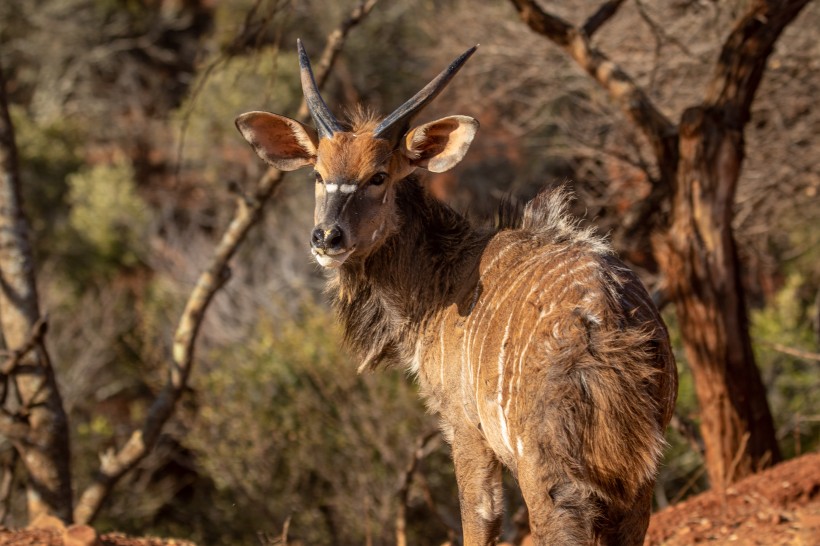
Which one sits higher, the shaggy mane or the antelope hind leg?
the shaggy mane

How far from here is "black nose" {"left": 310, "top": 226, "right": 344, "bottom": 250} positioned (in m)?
4.13

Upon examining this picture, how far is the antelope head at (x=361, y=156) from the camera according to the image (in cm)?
→ 428

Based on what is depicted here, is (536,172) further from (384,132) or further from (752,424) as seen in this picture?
(384,132)

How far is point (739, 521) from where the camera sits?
17.2ft

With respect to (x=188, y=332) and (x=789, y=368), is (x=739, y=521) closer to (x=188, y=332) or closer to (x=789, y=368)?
(x=188, y=332)

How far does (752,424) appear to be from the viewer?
6.26 meters

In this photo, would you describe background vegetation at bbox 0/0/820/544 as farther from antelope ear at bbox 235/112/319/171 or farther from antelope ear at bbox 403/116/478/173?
antelope ear at bbox 235/112/319/171

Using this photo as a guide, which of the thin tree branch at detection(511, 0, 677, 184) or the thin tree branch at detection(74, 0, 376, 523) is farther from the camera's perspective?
the thin tree branch at detection(74, 0, 376, 523)

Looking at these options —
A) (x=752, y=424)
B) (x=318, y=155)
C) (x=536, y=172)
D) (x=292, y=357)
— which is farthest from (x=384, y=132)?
(x=536, y=172)

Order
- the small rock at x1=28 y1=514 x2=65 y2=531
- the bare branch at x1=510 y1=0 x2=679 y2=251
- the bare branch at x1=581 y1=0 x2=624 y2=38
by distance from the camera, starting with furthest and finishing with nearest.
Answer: the bare branch at x1=581 y1=0 x2=624 y2=38 → the bare branch at x1=510 y1=0 x2=679 y2=251 → the small rock at x1=28 y1=514 x2=65 y2=531

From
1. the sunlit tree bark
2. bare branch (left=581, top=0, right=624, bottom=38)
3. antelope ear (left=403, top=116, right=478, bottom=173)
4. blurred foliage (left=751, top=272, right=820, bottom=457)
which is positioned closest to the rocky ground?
the sunlit tree bark

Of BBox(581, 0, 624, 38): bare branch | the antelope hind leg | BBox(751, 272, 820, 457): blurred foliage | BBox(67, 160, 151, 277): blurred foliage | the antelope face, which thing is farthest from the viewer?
BBox(67, 160, 151, 277): blurred foliage

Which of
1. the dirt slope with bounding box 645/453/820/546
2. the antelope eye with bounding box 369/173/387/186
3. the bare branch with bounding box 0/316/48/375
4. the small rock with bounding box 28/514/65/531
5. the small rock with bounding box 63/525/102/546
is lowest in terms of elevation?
the dirt slope with bounding box 645/453/820/546

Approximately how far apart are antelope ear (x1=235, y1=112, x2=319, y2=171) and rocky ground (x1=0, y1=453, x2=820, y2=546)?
5.85 ft
